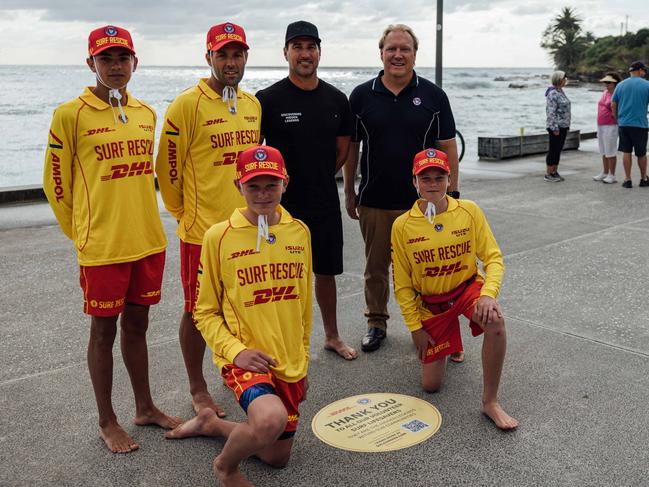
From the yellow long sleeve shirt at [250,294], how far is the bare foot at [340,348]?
1.31 metres

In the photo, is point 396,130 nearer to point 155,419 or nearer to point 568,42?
point 155,419

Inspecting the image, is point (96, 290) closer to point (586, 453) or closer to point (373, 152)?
point (373, 152)

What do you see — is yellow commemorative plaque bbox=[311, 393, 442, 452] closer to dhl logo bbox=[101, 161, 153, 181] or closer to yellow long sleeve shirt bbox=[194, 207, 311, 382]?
yellow long sleeve shirt bbox=[194, 207, 311, 382]

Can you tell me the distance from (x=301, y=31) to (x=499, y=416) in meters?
2.46

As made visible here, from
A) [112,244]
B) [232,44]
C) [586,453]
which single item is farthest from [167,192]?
[586,453]

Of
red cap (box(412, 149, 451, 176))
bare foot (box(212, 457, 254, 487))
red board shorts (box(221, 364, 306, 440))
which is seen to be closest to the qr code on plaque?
red board shorts (box(221, 364, 306, 440))

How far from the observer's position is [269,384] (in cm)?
289

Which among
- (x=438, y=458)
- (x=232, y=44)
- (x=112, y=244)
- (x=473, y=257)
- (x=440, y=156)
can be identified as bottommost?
(x=438, y=458)

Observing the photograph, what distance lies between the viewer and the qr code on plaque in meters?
3.43

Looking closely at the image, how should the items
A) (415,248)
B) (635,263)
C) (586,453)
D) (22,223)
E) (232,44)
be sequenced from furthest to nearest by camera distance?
(22,223)
(635,263)
(415,248)
(232,44)
(586,453)

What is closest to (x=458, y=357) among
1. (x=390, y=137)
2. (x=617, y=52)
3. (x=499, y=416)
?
(x=499, y=416)

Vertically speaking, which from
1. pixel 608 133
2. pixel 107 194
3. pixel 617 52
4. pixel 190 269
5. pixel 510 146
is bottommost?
pixel 510 146

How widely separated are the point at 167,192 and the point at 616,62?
93406 millimetres

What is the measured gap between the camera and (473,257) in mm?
A: 3854
